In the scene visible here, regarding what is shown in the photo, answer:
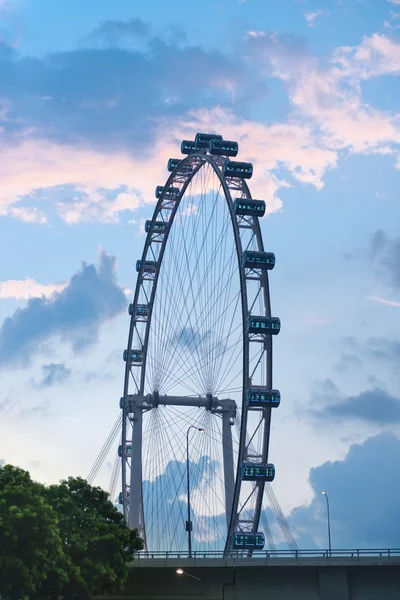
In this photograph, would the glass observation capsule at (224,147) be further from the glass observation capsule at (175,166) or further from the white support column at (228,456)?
the white support column at (228,456)

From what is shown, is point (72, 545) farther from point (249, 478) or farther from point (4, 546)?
point (249, 478)

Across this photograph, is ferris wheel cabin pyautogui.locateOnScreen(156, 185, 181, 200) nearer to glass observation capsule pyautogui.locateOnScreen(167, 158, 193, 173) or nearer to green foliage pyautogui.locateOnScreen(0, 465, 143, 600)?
glass observation capsule pyautogui.locateOnScreen(167, 158, 193, 173)

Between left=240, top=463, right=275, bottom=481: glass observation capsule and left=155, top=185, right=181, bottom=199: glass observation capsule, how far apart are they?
3691 centimetres

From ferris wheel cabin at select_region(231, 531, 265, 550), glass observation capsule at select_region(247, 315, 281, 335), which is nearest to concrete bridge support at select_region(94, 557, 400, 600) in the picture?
ferris wheel cabin at select_region(231, 531, 265, 550)

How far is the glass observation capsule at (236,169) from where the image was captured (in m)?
97.2

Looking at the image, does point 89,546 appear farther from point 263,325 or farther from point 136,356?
point 136,356

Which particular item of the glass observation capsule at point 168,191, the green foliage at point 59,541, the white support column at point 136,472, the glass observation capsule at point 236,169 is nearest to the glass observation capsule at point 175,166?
the glass observation capsule at point 168,191

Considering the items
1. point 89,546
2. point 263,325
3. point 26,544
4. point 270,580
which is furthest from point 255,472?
point 26,544

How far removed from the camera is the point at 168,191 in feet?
382

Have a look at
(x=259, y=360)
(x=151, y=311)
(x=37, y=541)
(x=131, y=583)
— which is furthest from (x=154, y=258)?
(x=37, y=541)

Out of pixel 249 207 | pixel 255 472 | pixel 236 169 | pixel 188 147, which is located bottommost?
pixel 255 472

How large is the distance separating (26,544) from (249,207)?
42895mm

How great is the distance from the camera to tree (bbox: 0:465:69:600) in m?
60.8

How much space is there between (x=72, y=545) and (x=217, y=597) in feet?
37.4
